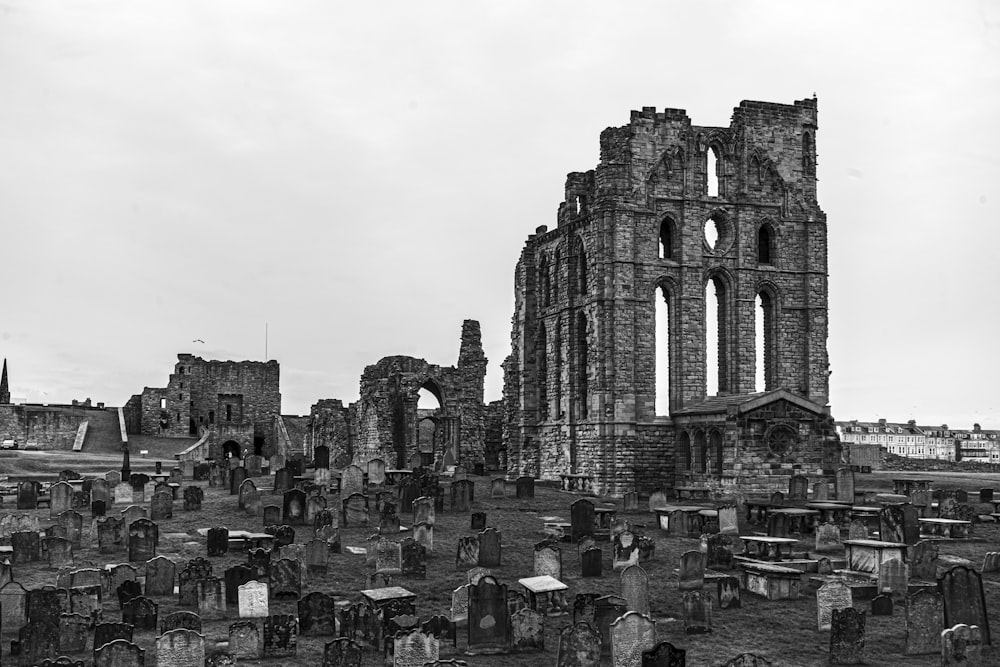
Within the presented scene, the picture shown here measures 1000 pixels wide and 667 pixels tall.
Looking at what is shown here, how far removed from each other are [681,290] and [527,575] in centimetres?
2028

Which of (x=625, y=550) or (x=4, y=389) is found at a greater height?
(x=4, y=389)

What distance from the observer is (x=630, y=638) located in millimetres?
14406

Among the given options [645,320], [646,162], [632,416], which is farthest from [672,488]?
[646,162]

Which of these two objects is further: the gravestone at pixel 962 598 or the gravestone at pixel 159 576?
the gravestone at pixel 159 576

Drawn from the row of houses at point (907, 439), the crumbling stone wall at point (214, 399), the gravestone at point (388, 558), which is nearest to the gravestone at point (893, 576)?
the gravestone at point (388, 558)

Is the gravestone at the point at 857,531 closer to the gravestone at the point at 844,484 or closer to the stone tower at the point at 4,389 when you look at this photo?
the gravestone at the point at 844,484

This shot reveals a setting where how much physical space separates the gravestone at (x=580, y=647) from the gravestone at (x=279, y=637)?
376 cm

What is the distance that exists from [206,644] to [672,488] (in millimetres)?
22978

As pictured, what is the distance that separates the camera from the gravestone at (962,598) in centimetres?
1580

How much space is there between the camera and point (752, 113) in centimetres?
4094

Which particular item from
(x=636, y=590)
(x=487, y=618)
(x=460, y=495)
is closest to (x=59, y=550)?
(x=487, y=618)

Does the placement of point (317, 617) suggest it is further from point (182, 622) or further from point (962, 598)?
point (962, 598)

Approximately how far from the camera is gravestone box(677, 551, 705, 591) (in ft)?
62.6

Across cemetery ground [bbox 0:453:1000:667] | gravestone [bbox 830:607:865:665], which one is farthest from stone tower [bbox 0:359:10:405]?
gravestone [bbox 830:607:865:665]
